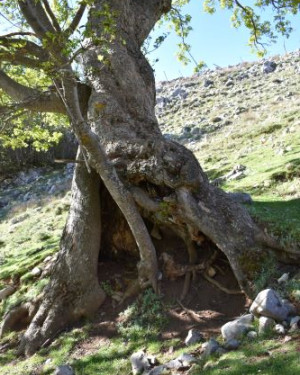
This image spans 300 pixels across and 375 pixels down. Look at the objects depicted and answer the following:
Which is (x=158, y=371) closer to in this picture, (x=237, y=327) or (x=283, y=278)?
(x=237, y=327)

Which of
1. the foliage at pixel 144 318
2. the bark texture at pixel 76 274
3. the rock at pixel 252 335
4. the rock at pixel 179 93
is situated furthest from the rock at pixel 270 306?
the rock at pixel 179 93

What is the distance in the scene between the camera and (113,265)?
9.54 metres

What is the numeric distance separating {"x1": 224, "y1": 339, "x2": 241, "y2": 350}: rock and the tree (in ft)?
4.52

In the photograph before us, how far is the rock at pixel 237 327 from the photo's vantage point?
240 inches

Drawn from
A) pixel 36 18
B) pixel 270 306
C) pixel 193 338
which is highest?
pixel 36 18

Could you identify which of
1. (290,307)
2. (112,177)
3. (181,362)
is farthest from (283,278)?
(112,177)

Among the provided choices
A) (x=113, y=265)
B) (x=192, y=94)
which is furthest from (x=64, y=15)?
(x=192, y=94)

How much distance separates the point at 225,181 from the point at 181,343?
26.4 feet

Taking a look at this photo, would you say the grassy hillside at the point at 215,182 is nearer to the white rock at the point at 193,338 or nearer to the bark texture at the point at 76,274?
the white rock at the point at 193,338

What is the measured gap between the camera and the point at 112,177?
801cm

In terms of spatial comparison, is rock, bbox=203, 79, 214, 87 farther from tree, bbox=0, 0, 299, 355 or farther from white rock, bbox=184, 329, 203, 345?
white rock, bbox=184, 329, 203, 345

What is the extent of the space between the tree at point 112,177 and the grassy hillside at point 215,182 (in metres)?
0.48


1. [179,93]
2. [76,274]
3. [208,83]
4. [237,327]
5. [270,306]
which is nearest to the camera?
[270,306]

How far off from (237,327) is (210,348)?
54 cm
